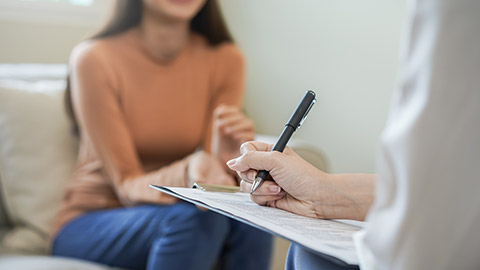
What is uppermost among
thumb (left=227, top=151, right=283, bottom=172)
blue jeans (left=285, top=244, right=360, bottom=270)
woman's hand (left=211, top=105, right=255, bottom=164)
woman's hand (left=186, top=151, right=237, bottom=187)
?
thumb (left=227, top=151, right=283, bottom=172)

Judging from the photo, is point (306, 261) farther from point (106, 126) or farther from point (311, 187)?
point (106, 126)

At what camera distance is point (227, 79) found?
185 centimetres

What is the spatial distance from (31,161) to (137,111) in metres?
0.30

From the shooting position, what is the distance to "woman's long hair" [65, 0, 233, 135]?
1.70 metres

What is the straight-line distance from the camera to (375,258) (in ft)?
1.33

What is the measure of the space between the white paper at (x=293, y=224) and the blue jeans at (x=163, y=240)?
2.24 ft

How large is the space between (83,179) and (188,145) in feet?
1.01

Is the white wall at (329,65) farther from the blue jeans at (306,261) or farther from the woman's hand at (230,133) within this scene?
the blue jeans at (306,261)

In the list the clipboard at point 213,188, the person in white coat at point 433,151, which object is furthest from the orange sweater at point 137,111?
the person in white coat at point 433,151

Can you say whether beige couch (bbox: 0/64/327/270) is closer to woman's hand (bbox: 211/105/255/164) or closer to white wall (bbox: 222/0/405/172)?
woman's hand (bbox: 211/105/255/164)

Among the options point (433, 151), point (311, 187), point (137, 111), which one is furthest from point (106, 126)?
point (433, 151)

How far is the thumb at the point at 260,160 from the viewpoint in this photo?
2.28ft

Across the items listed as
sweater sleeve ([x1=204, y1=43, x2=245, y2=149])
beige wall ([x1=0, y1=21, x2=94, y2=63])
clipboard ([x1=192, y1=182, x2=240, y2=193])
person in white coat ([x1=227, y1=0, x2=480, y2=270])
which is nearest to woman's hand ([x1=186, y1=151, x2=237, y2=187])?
sweater sleeve ([x1=204, y1=43, x2=245, y2=149])

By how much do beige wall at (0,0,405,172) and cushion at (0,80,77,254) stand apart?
2.62 feet
